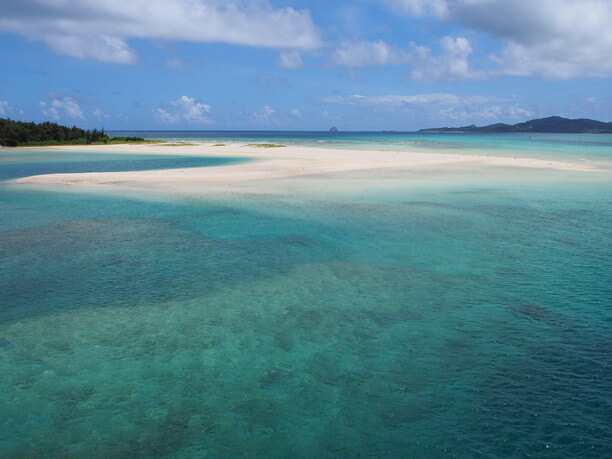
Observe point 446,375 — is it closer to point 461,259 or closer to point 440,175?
point 461,259

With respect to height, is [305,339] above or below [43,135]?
below

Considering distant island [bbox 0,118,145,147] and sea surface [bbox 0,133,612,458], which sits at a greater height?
distant island [bbox 0,118,145,147]

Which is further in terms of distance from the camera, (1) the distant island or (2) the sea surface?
(1) the distant island

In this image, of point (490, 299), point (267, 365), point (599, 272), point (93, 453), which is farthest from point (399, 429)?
point (599, 272)

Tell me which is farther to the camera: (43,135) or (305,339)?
(43,135)
